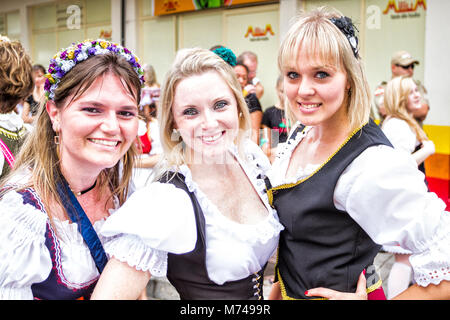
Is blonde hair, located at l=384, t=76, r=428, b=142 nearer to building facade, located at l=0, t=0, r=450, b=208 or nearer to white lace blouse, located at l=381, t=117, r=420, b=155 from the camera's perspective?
white lace blouse, located at l=381, t=117, r=420, b=155

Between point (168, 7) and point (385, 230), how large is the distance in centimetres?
201

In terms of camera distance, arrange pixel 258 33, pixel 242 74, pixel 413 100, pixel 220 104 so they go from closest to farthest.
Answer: pixel 220 104 → pixel 413 100 → pixel 242 74 → pixel 258 33

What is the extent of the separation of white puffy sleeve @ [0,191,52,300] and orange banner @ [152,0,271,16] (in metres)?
1.36

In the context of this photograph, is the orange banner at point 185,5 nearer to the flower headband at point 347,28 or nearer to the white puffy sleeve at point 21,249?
the flower headband at point 347,28

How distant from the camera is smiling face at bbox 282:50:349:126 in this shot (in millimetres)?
1125

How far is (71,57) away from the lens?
3.93 feet

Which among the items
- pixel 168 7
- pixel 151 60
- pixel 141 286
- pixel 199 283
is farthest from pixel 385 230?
pixel 168 7

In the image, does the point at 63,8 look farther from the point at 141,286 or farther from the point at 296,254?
the point at 296,254

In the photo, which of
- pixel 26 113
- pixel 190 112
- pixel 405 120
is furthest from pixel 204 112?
pixel 26 113

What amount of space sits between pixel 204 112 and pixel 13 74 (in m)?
1.16

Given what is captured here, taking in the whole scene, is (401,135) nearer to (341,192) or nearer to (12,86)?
(341,192)

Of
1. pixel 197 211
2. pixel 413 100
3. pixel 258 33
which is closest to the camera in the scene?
pixel 197 211

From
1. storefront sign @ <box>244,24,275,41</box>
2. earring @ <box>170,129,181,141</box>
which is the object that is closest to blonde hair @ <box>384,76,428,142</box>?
storefront sign @ <box>244,24,275,41</box>

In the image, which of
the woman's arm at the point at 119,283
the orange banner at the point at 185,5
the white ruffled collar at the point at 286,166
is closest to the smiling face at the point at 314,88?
the white ruffled collar at the point at 286,166
